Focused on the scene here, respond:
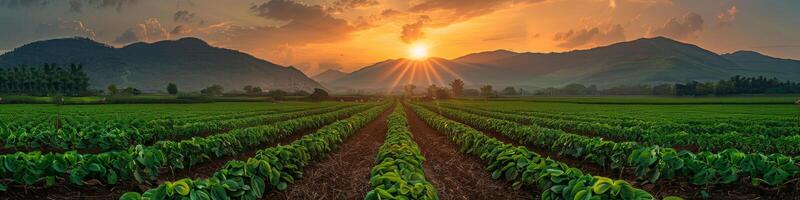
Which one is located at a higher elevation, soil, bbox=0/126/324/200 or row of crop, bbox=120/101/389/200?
row of crop, bbox=120/101/389/200

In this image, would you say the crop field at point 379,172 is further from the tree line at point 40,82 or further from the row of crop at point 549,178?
the tree line at point 40,82

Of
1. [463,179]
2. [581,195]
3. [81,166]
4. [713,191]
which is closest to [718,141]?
[713,191]

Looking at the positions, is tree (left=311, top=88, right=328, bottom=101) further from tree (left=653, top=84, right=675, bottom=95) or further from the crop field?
tree (left=653, top=84, right=675, bottom=95)

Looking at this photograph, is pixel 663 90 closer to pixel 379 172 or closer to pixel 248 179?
pixel 379 172

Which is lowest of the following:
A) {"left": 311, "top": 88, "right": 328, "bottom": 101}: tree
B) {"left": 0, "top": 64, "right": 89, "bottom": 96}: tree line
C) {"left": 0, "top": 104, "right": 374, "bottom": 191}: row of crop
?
{"left": 311, "top": 88, "right": 328, "bottom": 101}: tree

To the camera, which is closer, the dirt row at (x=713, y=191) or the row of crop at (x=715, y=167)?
the row of crop at (x=715, y=167)

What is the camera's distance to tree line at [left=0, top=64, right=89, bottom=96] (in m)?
127

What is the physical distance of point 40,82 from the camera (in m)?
129

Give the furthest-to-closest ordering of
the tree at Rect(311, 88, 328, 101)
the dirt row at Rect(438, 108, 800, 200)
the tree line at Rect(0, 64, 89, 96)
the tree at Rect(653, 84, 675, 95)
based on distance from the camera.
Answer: the tree at Rect(653, 84, 675, 95), the tree at Rect(311, 88, 328, 101), the tree line at Rect(0, 64, 89, 96), the dirt row at Rect(438, 108, 800, 200)

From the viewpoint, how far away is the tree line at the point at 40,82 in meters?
127

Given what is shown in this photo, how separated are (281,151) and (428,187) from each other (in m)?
4.60

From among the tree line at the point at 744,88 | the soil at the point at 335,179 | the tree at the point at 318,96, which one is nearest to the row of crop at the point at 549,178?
the soil at the point at 335,179

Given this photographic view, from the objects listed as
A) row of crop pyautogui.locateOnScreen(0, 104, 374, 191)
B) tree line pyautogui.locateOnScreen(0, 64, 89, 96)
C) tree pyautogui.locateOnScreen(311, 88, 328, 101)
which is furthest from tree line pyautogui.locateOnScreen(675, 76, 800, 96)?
tree line pyautogui.locateOnScreen(0, 64, 89, 96)

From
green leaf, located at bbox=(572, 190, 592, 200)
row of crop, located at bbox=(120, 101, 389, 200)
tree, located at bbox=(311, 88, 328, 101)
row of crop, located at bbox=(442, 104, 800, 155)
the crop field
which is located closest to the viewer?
row of crop, located at bbox=(120, 101, 389, 200)
